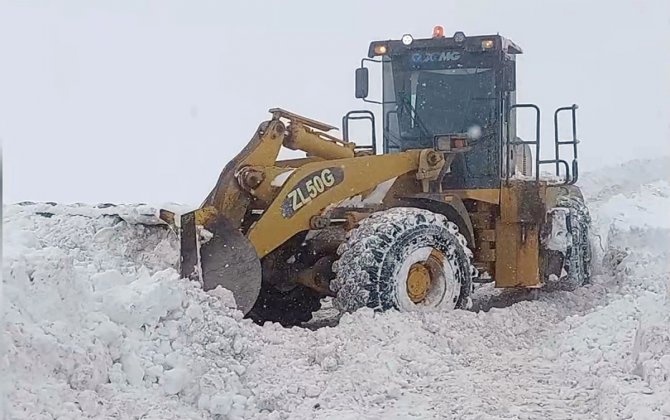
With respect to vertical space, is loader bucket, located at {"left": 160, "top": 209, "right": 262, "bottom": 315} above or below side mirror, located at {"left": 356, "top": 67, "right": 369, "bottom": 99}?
below

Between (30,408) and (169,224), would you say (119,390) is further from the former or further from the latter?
(169,224)

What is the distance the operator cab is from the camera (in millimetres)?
8594

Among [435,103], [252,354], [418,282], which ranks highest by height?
[435,103]

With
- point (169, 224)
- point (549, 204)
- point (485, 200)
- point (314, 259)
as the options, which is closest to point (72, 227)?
point (169, 224)

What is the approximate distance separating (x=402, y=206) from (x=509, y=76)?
1742 millimetres

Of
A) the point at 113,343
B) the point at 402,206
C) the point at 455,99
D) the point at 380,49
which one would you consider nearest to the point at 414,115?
the point at 455,99

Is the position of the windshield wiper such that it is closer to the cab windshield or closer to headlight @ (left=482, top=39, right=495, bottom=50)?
the cab windshield

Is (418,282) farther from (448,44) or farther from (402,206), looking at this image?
(448,44)

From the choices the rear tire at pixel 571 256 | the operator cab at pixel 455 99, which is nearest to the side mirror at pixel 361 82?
the operator cab at pixel 455 99

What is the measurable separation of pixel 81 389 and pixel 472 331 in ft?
10.7

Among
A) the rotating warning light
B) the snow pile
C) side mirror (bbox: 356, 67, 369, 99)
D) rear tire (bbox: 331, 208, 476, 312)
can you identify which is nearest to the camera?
the snow pile

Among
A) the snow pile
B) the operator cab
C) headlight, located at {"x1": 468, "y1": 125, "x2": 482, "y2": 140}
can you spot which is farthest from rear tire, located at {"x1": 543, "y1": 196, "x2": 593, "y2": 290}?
the snow pile

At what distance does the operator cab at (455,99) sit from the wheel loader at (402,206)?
1cm

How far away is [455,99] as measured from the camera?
8.69 meters
